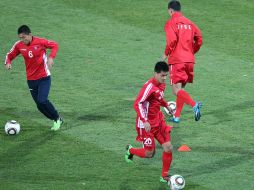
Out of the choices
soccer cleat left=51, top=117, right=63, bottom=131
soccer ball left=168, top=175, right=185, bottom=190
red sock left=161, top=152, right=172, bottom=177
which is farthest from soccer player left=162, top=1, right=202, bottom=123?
soccer ball left=168, top=175, right=185, bottom=190

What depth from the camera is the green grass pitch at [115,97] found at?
14742mm

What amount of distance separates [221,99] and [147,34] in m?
5.48

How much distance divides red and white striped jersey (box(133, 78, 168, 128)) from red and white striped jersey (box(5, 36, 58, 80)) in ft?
11.0

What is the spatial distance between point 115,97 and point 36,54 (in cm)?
303

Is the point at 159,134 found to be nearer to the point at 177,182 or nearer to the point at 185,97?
the point at 177,182

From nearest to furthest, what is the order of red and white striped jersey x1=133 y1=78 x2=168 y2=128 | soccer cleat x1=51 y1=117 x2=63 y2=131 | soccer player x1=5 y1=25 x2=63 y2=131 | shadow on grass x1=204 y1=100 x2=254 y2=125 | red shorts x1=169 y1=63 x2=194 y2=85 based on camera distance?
red and white striped jersey x1=133 y1=78 x2=168 y2=128 < soccer player x1=5 y1=25 x2=63 y2=131 < red shorts x1=169 y1=63 x2=194 y2=85 < soccer cleat x1=51 y1=117 x2=63 y2=131 < shadow on grass x1=204 y1=100 x2=254 y2=125

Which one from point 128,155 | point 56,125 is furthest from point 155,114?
point 56,125

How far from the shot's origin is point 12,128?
16781 millimetres

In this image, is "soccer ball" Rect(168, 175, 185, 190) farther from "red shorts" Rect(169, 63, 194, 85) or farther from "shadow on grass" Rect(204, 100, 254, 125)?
"shadow on grass" Rect(204, 100, 254, 125)

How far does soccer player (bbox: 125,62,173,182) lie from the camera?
13.9 meters

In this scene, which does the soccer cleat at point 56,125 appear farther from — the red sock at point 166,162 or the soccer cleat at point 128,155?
the red sock at point 166,162

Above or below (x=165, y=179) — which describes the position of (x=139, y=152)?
above

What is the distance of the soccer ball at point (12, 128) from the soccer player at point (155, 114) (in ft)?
11.5

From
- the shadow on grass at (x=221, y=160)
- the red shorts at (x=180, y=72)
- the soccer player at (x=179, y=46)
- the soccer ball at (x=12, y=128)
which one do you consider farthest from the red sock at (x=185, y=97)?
the soccer ball at (x=12, y=128)
